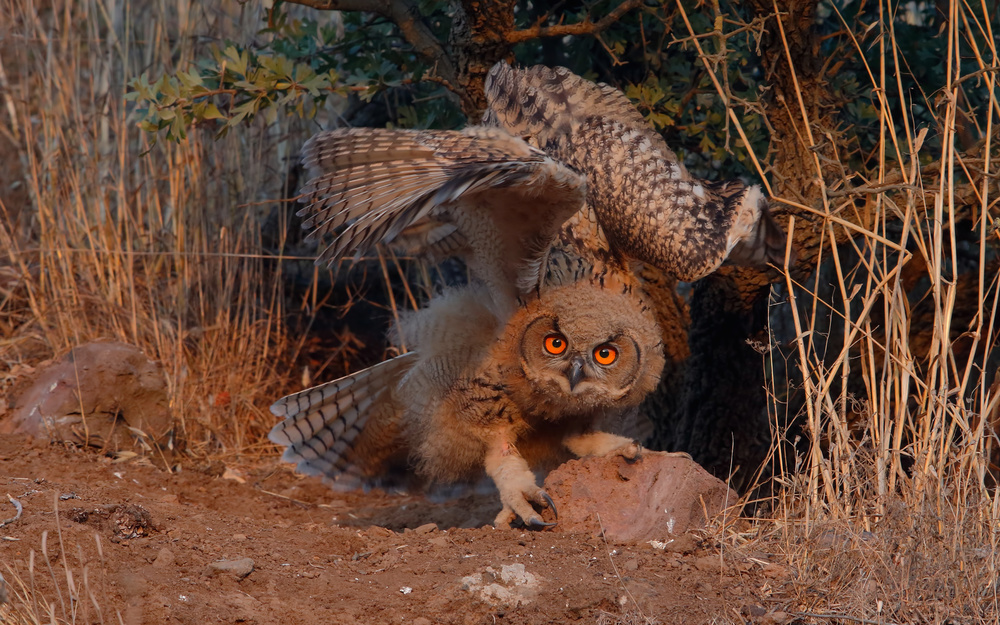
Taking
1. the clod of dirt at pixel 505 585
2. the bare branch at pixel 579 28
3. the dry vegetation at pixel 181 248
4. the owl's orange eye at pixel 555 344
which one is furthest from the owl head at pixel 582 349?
the bare branch at pixel 579 28

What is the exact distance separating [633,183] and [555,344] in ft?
2.16

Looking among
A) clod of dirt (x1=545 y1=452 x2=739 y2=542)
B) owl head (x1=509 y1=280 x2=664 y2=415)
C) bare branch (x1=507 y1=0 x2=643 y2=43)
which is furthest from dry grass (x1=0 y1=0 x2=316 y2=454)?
clod of dirt (x1=545 y1=452 x2=739 y2=542)

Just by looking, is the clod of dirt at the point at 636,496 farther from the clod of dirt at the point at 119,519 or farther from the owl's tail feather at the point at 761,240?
the clod of dirt at the point at 119,519

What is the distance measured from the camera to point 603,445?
357cm

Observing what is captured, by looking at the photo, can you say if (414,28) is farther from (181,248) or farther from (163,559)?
(163,559)

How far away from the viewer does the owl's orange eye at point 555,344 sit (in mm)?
3291

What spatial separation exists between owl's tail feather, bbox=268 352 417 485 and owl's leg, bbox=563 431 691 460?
0.76 meters

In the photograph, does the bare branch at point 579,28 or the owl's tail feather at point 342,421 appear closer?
the bare branch at point 579,28

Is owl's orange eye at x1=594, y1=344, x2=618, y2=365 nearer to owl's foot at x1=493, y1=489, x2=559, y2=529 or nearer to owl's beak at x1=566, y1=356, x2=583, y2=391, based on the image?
owl's beak at x1=566, y1=356, x2=583, y2=391

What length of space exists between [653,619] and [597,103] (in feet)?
6.84

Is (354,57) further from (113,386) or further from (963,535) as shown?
A: (963,535)

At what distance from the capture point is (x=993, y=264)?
438 cm

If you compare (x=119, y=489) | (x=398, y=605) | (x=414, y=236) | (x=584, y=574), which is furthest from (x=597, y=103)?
(x=119, y=489)

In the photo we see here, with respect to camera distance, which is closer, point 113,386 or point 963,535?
point 963,535
